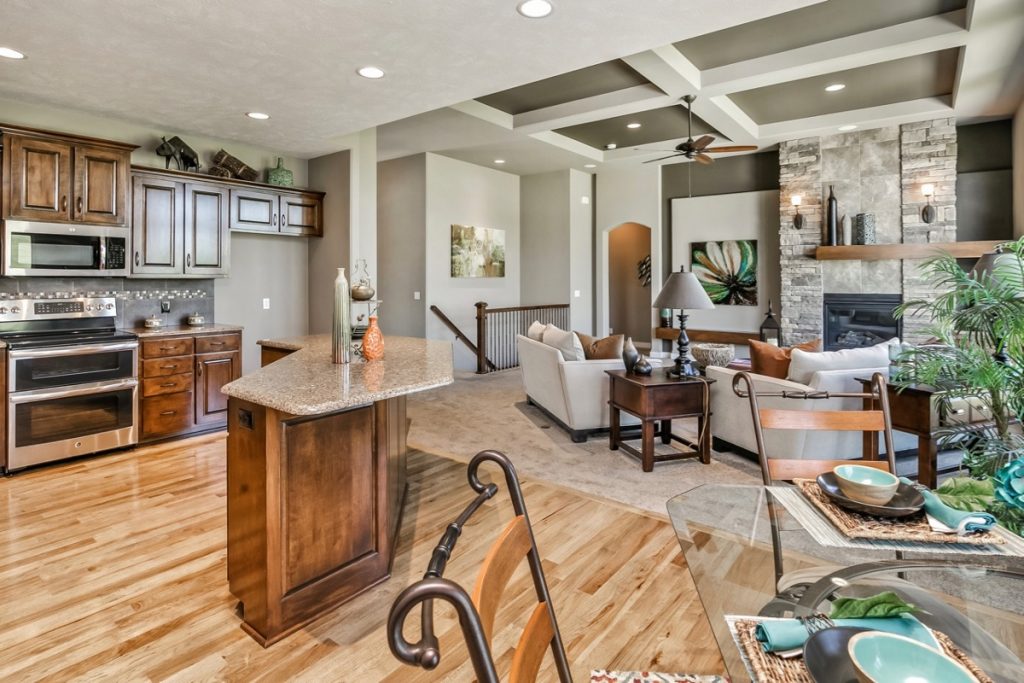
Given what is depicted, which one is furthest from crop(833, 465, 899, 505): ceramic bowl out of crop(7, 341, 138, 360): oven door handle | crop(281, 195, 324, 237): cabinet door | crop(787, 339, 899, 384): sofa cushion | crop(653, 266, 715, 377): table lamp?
crop(281, 195, 324, 237): cabinet door

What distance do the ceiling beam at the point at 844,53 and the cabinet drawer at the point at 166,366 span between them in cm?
523

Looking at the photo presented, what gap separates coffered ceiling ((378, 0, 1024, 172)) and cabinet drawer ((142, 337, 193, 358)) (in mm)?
3191

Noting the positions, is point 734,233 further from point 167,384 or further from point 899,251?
point 167,384

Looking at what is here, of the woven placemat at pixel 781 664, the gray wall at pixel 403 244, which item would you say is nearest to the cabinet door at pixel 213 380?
the gray wall at pixel 403 244

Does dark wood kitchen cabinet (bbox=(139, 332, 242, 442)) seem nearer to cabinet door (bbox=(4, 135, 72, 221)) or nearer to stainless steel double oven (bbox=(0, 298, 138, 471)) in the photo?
stainless steel double oven (bbox=(0, 298, 138, 471))

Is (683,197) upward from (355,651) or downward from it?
upward

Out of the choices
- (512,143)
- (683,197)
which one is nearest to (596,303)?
(683,197)

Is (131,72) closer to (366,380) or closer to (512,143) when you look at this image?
(366,380)

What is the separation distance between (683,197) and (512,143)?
307cm

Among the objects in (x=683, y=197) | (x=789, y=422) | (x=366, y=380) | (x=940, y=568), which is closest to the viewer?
(x=940, y=568)

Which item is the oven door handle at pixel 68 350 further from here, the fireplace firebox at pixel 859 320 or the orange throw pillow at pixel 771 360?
the fireplace firebox at pixel 859 320

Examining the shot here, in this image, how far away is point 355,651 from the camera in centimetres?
194

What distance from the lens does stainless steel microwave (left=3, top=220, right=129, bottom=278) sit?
3977mm

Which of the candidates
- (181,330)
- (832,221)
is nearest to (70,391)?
(181,330)
